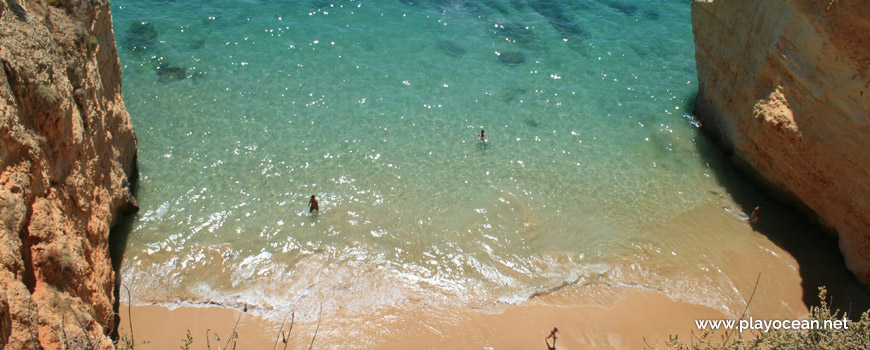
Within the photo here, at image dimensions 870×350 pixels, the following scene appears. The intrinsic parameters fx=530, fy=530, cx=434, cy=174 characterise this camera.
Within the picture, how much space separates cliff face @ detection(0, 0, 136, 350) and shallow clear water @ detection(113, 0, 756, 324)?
6.55 ft

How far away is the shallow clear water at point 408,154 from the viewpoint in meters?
11.4

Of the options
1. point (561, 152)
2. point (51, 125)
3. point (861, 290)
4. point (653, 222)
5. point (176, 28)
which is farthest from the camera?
point (176, 28)

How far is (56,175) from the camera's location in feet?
27.6

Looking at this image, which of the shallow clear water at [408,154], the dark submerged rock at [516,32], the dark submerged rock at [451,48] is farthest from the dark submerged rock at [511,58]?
the dark submerged rock at [451,48]

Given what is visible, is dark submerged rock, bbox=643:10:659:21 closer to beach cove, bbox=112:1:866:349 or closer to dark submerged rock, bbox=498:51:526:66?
beach cove, bbox=112:1:866:349

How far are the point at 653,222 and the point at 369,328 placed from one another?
7394 millimetres

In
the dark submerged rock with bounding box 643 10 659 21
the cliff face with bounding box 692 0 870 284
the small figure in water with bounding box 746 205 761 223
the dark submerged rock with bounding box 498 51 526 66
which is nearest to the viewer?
the cliff face with bounding box 692 0 870 284

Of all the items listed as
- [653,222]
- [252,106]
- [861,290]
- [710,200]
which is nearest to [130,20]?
[252,106]

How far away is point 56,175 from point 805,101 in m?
14.4

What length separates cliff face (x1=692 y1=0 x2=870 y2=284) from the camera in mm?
10383

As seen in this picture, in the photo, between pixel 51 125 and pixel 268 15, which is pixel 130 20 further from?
pixel 51 125

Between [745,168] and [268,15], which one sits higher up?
[268,15]

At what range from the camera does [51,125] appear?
862cm

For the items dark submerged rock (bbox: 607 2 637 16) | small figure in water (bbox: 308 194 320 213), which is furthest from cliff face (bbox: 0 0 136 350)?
dark submerged rock (bbox: 607 2 637 16)
